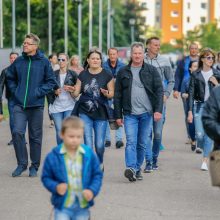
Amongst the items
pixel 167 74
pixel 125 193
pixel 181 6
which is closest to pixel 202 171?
pixel 167 74

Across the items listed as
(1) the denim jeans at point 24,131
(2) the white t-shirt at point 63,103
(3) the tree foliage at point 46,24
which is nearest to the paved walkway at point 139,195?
(1) the denim jeans at point 24,131

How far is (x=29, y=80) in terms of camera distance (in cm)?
1255

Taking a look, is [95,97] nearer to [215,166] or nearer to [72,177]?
[215,166]

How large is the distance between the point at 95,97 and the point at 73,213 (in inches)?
225

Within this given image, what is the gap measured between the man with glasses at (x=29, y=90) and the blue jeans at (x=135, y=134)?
1.16 metres

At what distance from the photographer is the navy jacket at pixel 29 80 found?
12531 millimetres

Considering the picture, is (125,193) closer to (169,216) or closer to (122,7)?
(169,216)

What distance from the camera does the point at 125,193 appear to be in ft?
36.7

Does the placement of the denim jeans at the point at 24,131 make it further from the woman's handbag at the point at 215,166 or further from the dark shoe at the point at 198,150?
the woman's handbag at the point at 215,166

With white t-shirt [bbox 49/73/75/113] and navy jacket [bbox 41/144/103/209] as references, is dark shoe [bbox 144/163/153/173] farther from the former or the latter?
navy jacket [bbox 41/144/103/209]

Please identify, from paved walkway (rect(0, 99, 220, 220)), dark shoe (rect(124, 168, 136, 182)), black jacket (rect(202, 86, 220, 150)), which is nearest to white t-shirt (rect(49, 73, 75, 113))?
paved walkway (rect(0, 99, 220, 220))

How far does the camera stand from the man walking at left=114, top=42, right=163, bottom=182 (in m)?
12.2

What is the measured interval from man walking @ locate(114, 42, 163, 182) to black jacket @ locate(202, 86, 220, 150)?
4.53 m

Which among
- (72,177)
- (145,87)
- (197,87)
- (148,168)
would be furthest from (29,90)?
(72,177)
